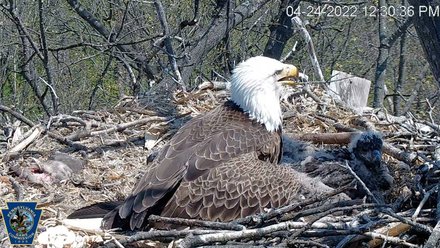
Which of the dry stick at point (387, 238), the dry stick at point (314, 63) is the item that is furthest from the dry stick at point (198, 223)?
the dry stick at point (314, 63)

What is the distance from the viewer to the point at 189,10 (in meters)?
10.3

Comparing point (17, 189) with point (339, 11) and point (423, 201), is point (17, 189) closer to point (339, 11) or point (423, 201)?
point (423, 201)

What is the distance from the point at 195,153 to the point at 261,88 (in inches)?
34.5

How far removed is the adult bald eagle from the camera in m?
4.37

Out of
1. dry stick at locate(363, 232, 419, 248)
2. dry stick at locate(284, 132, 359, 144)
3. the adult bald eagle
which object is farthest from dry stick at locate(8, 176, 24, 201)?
dry stick at locate(363, 232, 419, 248)

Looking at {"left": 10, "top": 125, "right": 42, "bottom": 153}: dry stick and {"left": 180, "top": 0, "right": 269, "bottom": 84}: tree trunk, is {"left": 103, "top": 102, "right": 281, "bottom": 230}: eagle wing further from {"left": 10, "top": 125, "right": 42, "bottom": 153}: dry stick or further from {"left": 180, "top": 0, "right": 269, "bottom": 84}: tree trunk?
{"left": 180, "top": 0, "right": 269, "bottom": 84}: tree trunk

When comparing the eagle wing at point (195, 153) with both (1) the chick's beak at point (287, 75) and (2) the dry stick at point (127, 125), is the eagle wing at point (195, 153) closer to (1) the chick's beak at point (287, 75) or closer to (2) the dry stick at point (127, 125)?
(1) the chick's beak at point (287, 75)

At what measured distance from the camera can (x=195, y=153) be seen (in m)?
4.56

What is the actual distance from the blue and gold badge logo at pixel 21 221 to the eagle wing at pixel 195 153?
421 mm

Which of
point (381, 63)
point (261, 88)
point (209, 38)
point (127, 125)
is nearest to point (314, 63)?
point (209, 38)

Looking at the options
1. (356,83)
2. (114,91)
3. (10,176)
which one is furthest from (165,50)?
(114,91)

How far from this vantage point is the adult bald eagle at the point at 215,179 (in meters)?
4.37

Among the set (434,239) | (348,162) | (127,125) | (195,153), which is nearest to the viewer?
(434,239)

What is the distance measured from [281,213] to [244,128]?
0.95 metres
